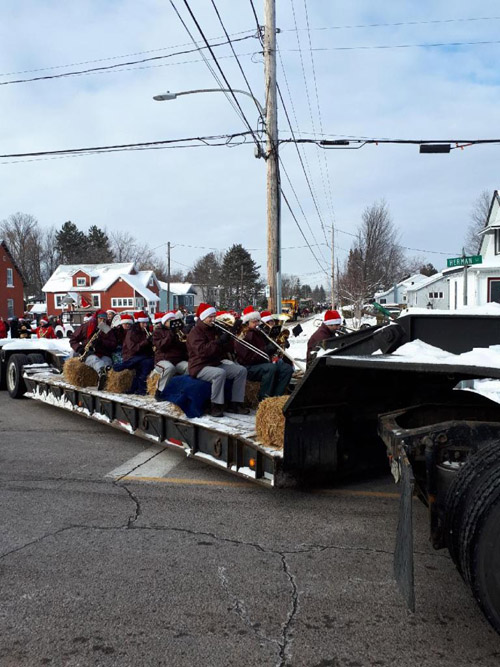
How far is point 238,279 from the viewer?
81.9 meters

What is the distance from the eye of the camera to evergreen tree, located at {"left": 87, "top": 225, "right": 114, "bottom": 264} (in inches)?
3959

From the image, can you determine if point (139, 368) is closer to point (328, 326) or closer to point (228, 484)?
point (328, 326)

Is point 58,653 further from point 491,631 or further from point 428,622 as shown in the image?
point 491,631

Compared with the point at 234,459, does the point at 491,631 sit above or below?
below

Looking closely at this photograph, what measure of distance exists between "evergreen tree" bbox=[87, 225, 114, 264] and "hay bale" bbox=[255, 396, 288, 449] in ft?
323

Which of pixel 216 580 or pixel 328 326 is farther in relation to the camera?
pixel 328 326

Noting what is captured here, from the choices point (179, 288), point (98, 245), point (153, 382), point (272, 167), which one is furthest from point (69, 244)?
point (153, 382)

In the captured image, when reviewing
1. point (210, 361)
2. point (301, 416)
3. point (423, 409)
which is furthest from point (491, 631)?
point (210, 361)

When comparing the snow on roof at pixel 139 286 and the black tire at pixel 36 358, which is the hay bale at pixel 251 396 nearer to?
the black tire at pixel 36 358

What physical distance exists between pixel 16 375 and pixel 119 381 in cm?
400

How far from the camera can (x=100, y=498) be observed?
5324 millimetres

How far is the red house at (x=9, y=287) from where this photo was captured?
51.5m

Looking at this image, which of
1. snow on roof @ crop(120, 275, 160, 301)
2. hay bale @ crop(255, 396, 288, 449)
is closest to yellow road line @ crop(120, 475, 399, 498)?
hay bale @ crop(255, 396, 288, 449)

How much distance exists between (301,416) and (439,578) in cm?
158
